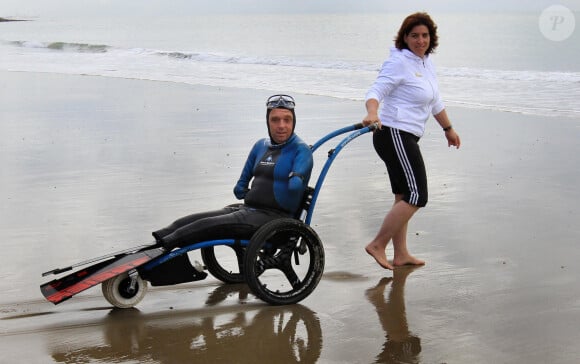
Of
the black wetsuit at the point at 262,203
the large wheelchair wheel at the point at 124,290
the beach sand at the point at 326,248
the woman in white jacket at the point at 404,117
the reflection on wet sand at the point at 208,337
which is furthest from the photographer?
the woman in white jacket at the point at 404,117

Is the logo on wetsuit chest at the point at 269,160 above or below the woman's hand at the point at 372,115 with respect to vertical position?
below

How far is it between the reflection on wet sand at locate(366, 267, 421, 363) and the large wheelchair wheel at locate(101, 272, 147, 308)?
134 centimetres

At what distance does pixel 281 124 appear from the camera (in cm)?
495

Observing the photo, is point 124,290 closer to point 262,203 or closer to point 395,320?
point 262,203

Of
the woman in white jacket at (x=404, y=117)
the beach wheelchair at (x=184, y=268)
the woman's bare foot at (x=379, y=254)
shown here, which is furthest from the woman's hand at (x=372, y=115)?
the woman's bare foot at (x=379, y=254)

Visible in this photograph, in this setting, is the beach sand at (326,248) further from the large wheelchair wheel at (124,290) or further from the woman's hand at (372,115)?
the woman's hand at (372,115)

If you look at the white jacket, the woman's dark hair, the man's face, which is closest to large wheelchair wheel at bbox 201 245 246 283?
the man's face

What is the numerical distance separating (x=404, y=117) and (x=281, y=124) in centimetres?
95

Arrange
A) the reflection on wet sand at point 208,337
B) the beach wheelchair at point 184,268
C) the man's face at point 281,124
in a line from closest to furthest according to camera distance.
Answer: the reflection on wet sand at point 208,337 < the beach wheelchair at point 184,268 < the man's face at point 281,124

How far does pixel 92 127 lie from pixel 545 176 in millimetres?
6756

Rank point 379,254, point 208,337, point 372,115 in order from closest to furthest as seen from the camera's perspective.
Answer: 1. point 208,337
2. point 372,115
3. point 379,254

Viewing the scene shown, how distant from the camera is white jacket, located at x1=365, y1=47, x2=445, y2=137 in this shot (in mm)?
5426

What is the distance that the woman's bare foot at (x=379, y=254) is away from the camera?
5.54 meters

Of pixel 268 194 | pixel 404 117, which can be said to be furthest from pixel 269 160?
pixel 404 117
